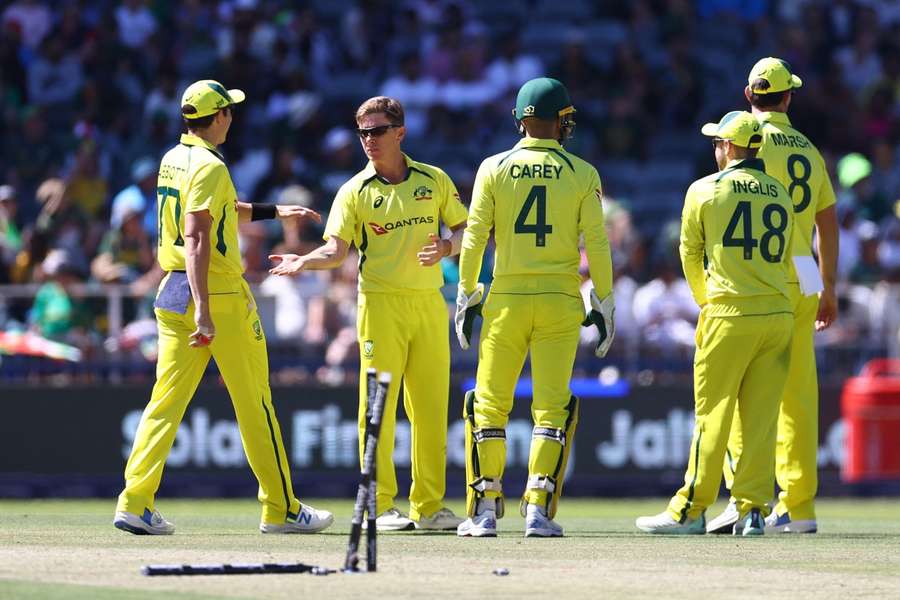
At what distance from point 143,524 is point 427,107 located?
39.9 feet

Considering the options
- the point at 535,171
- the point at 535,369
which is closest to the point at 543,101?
the point at 535,171

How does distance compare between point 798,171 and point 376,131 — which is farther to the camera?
point 798,171

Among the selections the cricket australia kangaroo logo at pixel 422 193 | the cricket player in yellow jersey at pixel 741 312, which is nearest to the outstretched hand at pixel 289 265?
the cricket australia kangaroo logo at pixel 422 193

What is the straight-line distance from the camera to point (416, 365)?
11148 mm

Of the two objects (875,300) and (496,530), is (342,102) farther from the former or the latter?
(496,530)

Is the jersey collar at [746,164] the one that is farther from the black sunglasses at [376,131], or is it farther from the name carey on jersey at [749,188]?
the black sunglasses at [376,131]

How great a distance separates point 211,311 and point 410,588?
2967mm

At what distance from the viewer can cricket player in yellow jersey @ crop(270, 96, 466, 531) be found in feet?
36.3

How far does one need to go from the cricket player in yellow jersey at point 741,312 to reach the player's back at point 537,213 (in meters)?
0.77

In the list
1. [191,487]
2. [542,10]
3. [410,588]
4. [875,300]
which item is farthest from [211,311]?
[542,10]

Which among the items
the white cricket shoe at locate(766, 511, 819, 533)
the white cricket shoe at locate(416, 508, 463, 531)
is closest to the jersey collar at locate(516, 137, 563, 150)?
the white cricket shoe at locate(416, 508, 463, 531)

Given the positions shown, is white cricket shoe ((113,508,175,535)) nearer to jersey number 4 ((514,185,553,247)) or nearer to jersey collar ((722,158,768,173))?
jersey number 4 ((514,185,553,247))

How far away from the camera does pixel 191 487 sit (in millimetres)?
17078

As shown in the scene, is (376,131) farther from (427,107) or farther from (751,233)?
(427,107)
